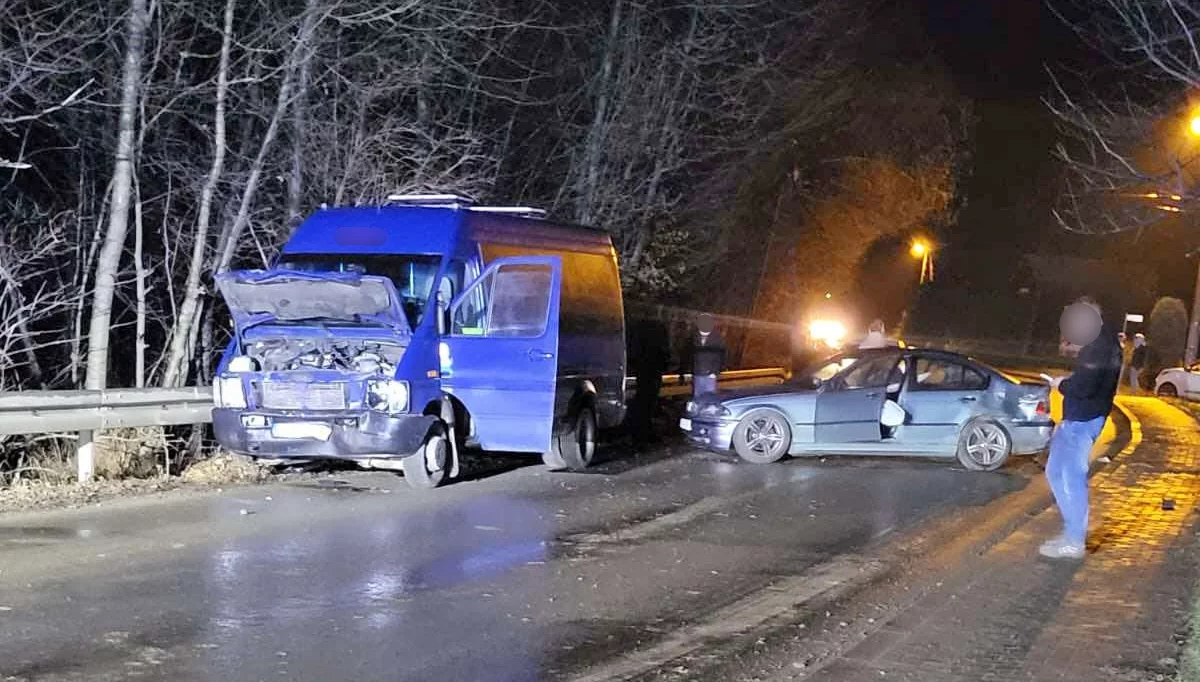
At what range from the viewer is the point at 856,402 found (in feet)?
48.8

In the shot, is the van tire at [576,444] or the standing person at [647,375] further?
the standing person at [647,375]

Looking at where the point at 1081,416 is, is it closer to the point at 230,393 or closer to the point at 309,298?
the point at 309,298

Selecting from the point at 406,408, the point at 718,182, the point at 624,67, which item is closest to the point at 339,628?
the point at 406,408

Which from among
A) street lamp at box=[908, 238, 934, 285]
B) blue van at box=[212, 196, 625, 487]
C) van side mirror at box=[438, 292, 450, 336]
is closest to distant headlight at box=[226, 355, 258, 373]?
blue van at box=[212, 196, 625, 487]

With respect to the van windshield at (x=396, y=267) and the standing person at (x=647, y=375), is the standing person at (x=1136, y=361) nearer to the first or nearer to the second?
the standing person at (x=647, y=375)

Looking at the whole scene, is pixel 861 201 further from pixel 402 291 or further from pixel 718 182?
pixel 402 291

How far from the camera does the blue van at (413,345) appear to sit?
11.5 metres

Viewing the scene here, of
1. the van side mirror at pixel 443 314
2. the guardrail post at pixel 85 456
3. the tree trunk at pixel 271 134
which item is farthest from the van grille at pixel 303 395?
the tree trunk at pixel 271 134

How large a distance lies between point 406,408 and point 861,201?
86.2 ft

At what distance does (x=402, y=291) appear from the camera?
12.5 m

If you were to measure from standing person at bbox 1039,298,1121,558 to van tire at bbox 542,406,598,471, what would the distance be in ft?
18.6

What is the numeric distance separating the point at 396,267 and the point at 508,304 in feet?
3.82

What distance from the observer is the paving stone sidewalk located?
6.51m

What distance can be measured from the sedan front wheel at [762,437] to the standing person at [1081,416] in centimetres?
585
